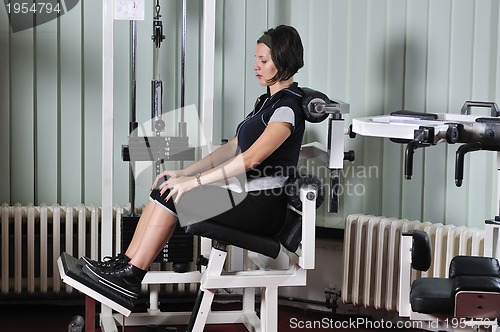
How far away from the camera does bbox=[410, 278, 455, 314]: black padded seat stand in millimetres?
2410

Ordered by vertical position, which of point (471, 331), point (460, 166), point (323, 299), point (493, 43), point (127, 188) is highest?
point (493, 43)

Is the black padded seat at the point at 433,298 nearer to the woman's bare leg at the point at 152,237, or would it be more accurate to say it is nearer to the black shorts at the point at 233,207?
the black shorts at the point at 233,207

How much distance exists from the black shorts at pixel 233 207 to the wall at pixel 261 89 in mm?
764

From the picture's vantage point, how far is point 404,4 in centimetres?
358

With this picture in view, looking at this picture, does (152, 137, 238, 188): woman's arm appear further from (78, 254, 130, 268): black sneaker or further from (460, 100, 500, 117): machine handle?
(460, 100, 500, 117): machine handle

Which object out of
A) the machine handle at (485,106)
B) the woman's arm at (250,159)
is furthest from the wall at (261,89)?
the woman's arm at (250,159)

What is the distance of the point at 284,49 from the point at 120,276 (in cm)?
98

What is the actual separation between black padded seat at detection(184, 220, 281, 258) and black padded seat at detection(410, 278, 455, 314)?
636 millimetres

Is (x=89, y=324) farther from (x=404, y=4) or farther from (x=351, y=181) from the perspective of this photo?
(x=404, y=4)

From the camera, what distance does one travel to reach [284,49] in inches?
120

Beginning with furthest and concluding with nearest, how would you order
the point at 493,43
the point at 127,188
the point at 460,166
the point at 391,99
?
the point at 127,188 → the point at 391,99 → the point at 493,43 → the point at 460,166

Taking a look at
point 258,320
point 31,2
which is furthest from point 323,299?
point 31,2

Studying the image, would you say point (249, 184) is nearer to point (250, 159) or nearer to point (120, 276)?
point (250, 159)

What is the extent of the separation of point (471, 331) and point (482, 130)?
60 centimetres
